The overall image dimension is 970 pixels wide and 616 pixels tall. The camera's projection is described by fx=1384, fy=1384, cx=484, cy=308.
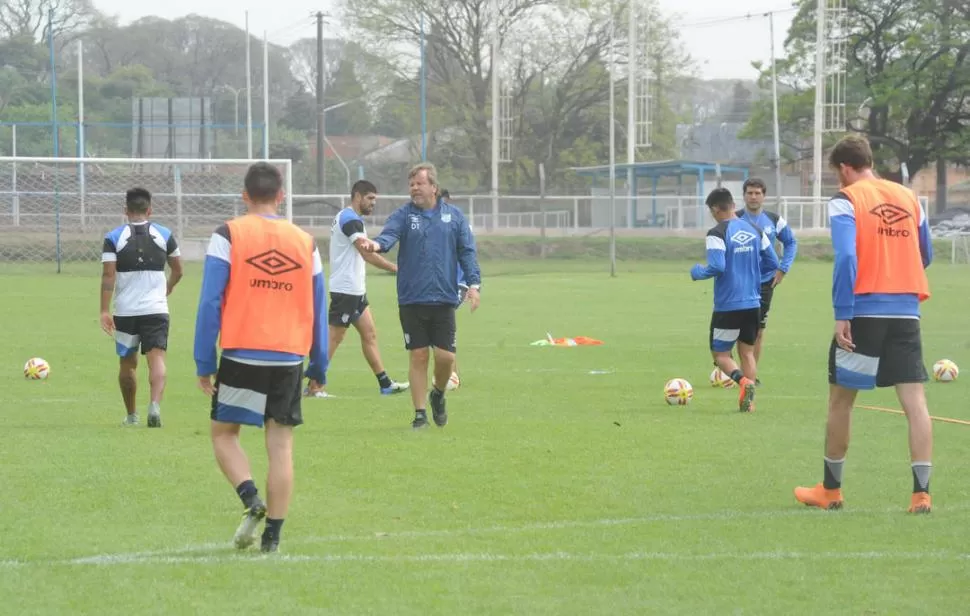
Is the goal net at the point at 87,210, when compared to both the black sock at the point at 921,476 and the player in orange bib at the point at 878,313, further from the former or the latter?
the black sock at the point at 921,476

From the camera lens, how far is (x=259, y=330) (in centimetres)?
651

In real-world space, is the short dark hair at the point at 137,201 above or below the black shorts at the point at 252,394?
above

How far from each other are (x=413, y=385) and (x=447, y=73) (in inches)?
2463

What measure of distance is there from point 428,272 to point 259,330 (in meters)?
4.44

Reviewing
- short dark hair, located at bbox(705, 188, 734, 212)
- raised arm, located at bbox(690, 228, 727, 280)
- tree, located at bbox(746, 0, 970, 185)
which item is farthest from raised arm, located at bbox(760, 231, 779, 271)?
tree, located at bbox(746, 0, 970, 185)

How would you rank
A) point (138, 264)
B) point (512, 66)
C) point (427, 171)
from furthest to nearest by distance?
1. point (512, 66)
2. point (138, 264)
3. point (427, 171)

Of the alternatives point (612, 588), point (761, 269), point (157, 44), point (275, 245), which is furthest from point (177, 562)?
point (157, 44)

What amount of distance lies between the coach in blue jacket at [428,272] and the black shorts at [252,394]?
4.22 m

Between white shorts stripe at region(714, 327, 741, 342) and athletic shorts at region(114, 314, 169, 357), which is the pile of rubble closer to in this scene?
white shorts stripe at region(714, 327, 741, 342)

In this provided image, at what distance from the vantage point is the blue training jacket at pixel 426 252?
10.9 metres

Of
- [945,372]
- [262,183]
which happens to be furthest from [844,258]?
[945,372]

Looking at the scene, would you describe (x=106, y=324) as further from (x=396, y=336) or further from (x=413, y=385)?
(x=396, y=336)

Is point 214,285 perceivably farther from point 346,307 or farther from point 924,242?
point 346,307

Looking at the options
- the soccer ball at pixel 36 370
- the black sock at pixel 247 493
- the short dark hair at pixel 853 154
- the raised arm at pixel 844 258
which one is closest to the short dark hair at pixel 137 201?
the soccer ball at pixel 36 370
